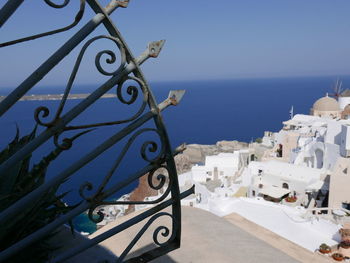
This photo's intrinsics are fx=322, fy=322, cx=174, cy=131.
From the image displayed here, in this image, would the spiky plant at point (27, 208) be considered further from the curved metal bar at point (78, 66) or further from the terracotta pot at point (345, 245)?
the terracotta pot at point (345, 245)

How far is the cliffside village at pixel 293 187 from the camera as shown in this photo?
8.90m

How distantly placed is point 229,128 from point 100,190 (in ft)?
195

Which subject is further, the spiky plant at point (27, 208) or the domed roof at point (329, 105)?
the domed roof at point (329, 105)

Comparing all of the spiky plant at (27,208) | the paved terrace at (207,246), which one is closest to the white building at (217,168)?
the paved terrace at (207,246)

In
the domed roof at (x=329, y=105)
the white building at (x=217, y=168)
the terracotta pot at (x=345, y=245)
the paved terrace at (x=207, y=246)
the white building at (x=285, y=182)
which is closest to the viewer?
the paved terrace at (x=207, y=246)

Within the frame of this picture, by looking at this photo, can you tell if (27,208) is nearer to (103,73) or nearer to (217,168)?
(103,73)

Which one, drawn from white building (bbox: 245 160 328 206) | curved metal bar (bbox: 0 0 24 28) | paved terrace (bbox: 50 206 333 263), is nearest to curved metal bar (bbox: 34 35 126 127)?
curved metal bar (bbox: 0 0 24 28)

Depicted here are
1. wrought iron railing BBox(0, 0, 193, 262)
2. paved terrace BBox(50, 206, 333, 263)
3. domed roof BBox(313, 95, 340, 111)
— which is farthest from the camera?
domed roof BBox(313, 95, 340, 111)

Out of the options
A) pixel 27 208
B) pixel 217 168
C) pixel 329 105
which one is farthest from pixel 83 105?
pixel 329 105

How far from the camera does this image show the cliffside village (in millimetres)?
8898

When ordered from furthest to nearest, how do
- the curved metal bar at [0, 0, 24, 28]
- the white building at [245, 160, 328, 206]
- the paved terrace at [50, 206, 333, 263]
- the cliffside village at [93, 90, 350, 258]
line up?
the white building at [245, 160, 328, 206], the cliffside village at [93, 90, 350, 258], the paved terrace at [50, 206, 333, 263], the curved metal bar at [0, 0, 24, 28]

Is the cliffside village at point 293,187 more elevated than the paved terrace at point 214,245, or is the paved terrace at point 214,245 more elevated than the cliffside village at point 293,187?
the paved terrace at point 214,245

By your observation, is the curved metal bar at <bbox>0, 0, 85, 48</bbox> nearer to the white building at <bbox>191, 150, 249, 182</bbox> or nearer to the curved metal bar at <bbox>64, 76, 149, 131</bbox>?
the curved metal bar at <bbox>64, 76, 149, 131</bbox>

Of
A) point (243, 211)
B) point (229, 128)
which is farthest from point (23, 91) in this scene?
point (229, 128)
